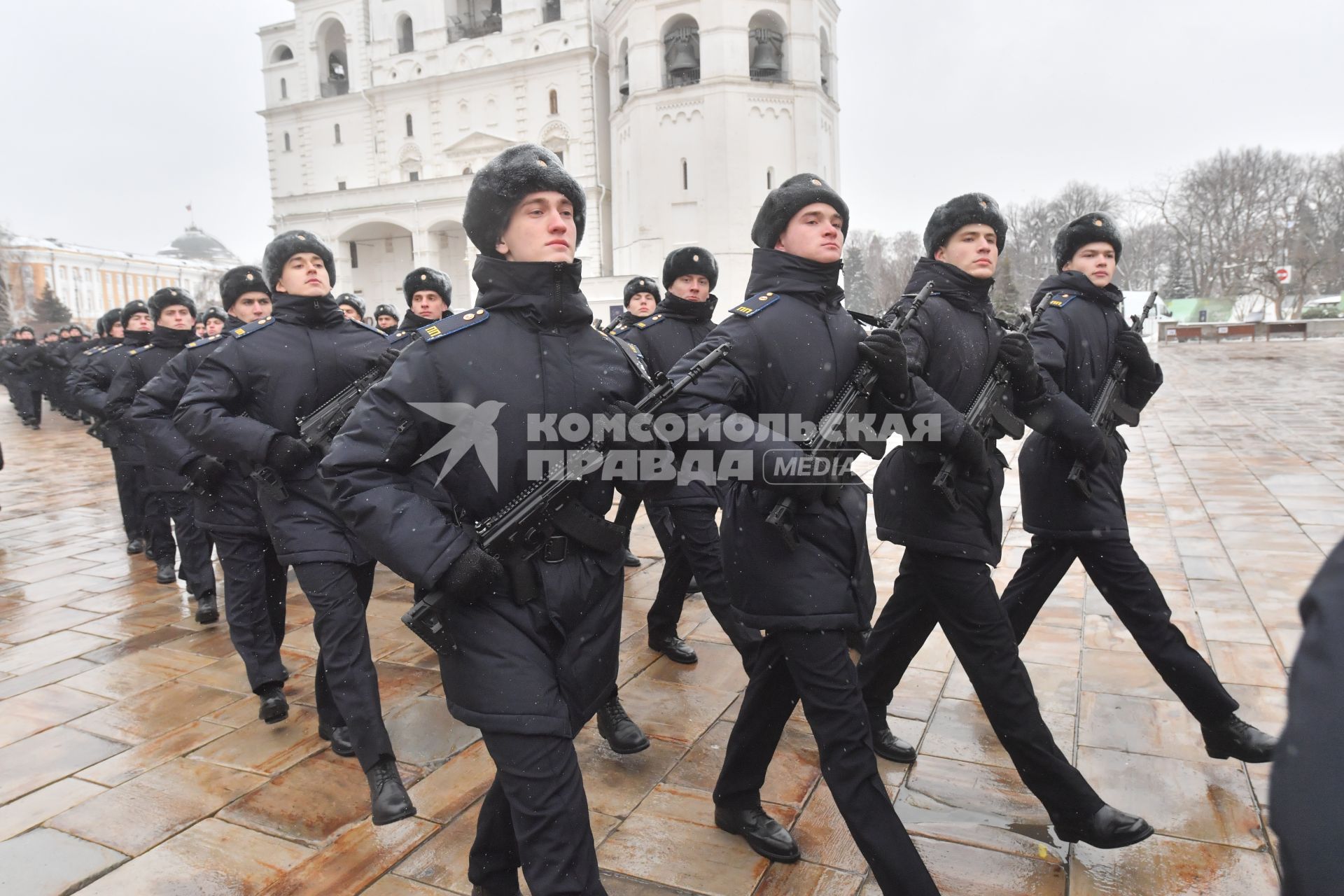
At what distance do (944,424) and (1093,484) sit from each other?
3.54 ft

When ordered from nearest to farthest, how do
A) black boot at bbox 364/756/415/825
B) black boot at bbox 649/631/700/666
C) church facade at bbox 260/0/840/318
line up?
1. black boot at bbox 364/756/415/825
2. black boot at bbox 649/631/700/666
3. church facade at bbox 260/0/840/318

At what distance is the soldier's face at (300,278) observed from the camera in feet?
12.6

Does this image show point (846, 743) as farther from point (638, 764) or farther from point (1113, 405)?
point (1113, 405)

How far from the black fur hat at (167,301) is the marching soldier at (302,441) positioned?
3.14m

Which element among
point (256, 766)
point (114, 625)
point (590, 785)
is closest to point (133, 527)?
point (114, 625)

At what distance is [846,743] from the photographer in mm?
2418

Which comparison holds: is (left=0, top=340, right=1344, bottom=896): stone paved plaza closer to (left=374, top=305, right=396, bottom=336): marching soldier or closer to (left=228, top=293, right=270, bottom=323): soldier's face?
(left=228, top=293, right=270, bottom=323): soldier's face

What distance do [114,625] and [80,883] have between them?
3.35m

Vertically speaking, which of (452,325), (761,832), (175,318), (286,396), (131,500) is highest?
(175,318)

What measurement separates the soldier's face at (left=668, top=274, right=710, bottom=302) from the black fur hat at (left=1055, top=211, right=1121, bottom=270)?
218 cm

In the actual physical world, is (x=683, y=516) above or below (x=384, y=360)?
below

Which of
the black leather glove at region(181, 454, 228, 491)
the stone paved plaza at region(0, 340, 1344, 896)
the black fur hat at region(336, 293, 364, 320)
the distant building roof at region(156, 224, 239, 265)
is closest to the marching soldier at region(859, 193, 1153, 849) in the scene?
the stone paved plaza at region(0, 340, 1344, 896)

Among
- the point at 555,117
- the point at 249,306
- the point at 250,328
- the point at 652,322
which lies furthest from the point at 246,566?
the point at 555,117

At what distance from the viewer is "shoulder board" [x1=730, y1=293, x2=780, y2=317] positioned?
2697 millimetres
